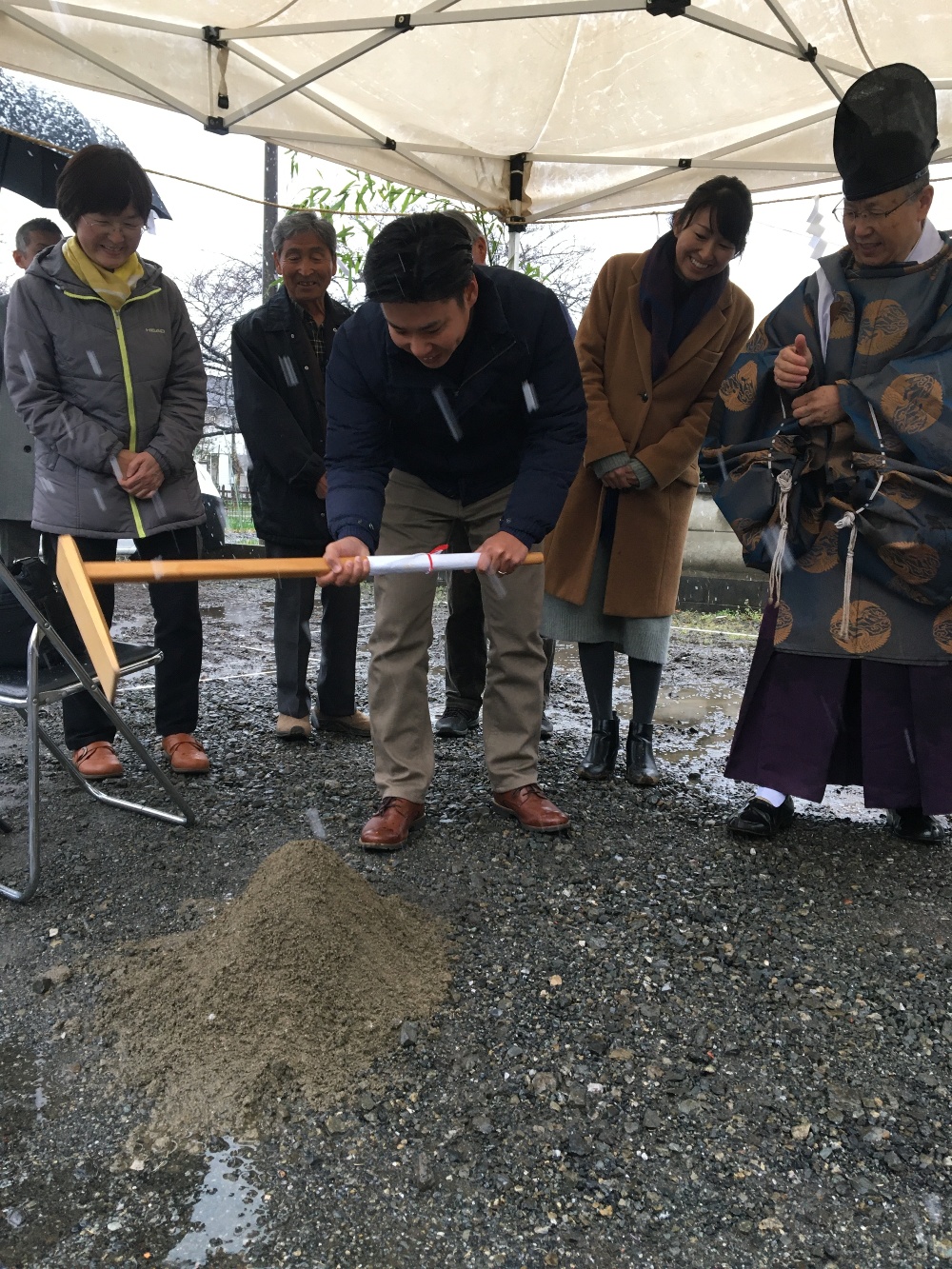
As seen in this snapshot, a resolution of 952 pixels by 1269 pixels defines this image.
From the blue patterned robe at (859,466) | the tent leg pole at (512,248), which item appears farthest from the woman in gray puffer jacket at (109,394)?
the tent leg pole at (512,248)

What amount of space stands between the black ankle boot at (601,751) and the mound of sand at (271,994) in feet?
3.92

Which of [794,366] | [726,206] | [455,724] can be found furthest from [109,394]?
[794,366]

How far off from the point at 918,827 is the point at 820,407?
128 centimetres

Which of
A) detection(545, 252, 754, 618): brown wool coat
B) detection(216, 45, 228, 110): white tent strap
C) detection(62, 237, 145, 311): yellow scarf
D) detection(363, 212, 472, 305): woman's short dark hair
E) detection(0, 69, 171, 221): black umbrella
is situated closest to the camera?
detection(363, 212, 472, 305): woman's short dark hair

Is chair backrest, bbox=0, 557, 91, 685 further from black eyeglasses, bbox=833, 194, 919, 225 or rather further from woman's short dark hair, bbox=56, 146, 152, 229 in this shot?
black eyeglasses, bbox=833, 194, 919, 225

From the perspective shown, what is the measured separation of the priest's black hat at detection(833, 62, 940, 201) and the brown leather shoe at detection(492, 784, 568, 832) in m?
1.81

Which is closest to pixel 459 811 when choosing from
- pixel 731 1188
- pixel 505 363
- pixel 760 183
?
A: pixel 505 363

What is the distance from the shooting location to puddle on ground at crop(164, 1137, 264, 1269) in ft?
4.51

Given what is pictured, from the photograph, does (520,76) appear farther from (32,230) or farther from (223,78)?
(32,230)

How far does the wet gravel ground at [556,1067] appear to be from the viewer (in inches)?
55.9

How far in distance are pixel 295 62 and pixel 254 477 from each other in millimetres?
1864

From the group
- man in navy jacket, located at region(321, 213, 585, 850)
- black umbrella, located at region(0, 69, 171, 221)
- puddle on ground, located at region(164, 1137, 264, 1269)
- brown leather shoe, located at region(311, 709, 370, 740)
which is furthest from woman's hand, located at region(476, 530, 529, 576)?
black umbrella, located at region(0, 69, 171, 221)

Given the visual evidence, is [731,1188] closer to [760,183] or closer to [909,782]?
[909,782]

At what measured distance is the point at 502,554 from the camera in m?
2.38
